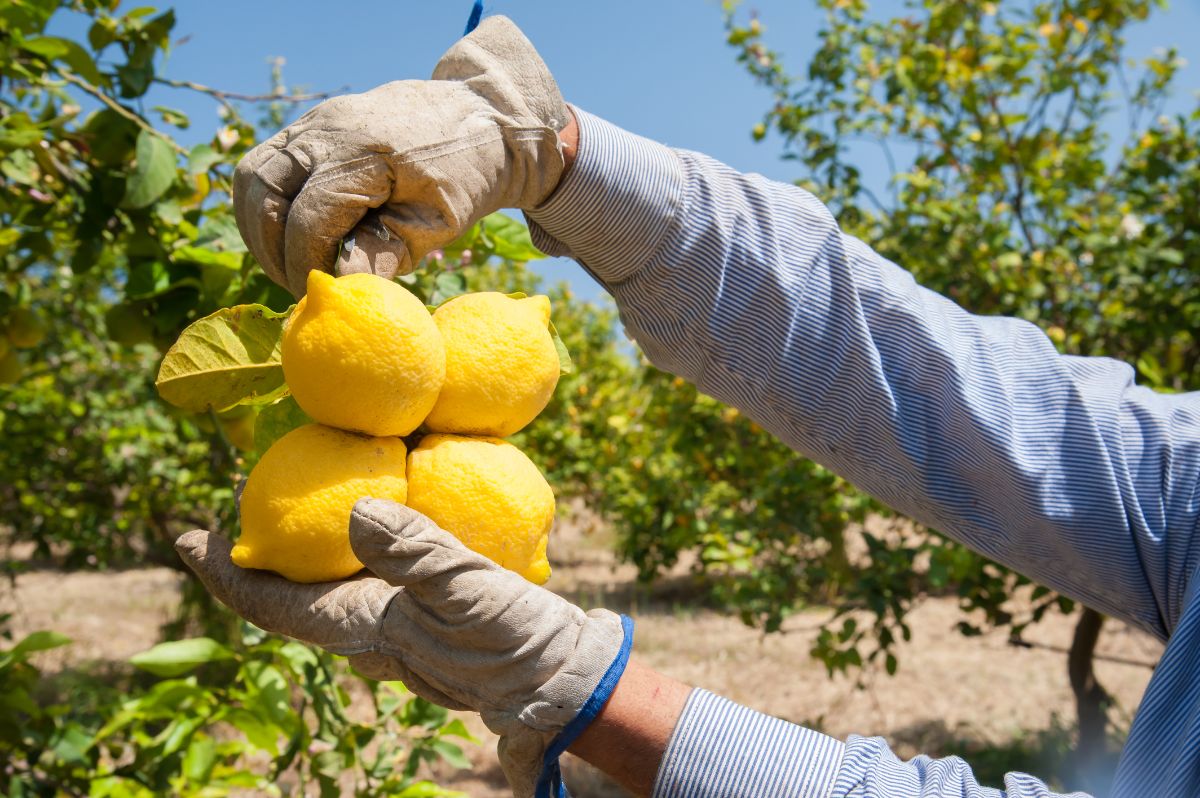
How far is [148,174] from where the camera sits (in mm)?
1897

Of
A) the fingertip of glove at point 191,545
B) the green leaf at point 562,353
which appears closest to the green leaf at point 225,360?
the fingertip of glove at point 191,545

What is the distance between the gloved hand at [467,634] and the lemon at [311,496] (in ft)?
0.14

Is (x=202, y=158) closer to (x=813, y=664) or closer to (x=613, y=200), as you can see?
(x=613, y=200)

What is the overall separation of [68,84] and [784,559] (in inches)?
138

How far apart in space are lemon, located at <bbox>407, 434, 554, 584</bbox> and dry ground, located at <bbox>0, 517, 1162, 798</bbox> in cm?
282

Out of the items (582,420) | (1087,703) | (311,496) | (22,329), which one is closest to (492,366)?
(311,496)

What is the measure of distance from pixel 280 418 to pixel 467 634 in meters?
0.43

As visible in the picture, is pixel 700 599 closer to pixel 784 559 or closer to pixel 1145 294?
pixel 784 559

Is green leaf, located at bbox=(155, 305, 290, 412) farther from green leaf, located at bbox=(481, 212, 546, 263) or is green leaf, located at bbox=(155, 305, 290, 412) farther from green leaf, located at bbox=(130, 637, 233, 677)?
green leaf, located at bbox=(130, 637, 233, 677)

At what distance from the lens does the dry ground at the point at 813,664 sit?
4.93m

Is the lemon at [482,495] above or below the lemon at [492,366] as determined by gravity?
below

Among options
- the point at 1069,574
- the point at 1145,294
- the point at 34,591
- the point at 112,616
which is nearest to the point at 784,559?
the point at 1145,294

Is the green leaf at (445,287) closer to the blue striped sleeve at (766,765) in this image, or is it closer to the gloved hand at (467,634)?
the gloved hand at (467,634)

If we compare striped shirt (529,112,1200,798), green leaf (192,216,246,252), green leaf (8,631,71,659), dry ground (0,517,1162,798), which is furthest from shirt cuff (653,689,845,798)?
dry ground (0,517,1162,798)
